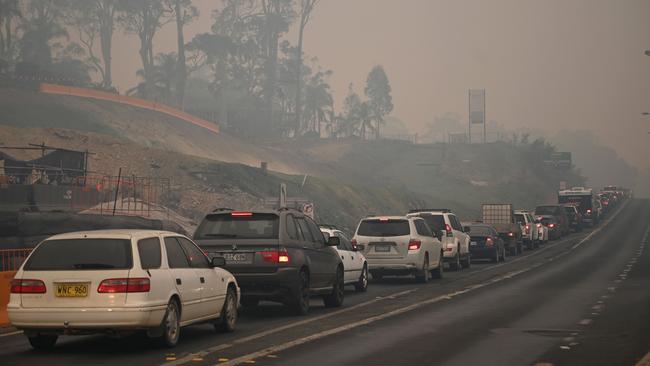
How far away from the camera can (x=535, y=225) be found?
182 feet

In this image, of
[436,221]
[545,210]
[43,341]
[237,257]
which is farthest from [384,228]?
[545,210]

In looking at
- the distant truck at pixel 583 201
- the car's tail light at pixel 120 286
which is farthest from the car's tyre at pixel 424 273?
the distant truck at pixel 583 201

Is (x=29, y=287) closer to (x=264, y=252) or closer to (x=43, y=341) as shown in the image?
(x=43, y=341)

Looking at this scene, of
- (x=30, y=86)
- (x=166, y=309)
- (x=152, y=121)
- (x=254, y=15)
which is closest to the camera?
(x=166, y=309)

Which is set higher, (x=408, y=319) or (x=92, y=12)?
(x=92, y=12)

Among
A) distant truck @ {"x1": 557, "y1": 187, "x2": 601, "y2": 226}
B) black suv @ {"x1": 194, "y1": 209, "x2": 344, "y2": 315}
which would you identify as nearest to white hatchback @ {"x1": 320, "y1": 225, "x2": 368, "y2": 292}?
black suv @ {"x1": 194, "y1": 209, "x2": 344, "y2": 315}

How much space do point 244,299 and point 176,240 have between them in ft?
13.8

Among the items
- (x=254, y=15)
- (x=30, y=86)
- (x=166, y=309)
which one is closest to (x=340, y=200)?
(x=30, y=86)

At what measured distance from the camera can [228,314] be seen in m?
15.7

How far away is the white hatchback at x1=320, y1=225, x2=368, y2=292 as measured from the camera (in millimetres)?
24156

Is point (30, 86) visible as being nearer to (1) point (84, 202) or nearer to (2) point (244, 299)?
(1) point (84, 202)

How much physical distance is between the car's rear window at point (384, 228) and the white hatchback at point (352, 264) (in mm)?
2134

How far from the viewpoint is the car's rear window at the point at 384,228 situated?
2845 cm

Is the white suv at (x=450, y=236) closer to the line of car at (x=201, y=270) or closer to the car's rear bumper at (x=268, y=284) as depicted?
the line of car at (x=201, y=270)
